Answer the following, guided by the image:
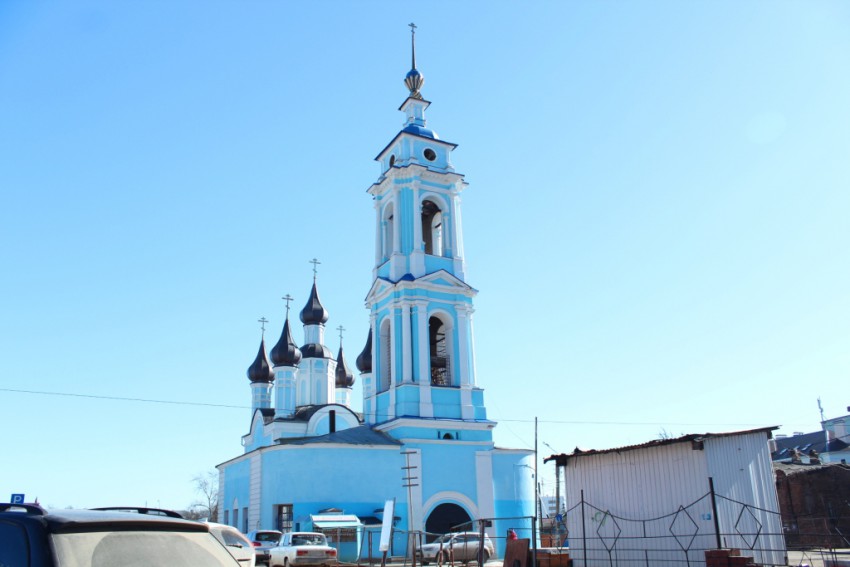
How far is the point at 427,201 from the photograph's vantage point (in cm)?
3809

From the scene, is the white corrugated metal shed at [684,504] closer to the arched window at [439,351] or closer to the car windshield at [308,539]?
the car windshield at [308,539]

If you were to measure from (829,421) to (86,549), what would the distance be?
271ft

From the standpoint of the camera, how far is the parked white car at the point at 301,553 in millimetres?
21000

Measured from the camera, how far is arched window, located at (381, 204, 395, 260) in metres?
37.8

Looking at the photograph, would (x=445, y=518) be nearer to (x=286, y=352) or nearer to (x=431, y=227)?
(x=431, y=227)

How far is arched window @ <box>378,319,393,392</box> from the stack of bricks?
832 inches

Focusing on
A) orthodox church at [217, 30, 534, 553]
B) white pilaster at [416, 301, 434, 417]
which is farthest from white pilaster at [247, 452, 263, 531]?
white pilaster at [416, 301, 434, 417]

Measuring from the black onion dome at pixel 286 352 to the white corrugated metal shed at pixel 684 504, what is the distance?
103ft

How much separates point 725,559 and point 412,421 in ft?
59.9

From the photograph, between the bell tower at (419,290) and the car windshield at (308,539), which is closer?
the car windshield at (308,539)

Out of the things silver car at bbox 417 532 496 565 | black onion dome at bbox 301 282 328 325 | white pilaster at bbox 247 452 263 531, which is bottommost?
silver car at bbox 417 532 496 565

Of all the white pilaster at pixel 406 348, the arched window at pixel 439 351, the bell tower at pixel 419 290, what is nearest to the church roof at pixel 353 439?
the bell tower at pixel 419 290

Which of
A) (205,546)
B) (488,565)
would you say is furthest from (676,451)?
(205,546)

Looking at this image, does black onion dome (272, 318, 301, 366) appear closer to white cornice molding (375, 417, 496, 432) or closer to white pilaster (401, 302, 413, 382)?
white cornice molding (375, 417, 496, 432)
